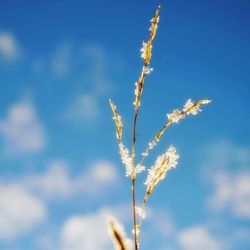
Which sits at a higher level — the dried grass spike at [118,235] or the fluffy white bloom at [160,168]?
the fluffy white bloom at [160,168]

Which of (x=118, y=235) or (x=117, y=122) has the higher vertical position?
(x=117, y=122)

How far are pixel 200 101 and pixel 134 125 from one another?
434 mm

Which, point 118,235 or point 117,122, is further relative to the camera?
point 117,122

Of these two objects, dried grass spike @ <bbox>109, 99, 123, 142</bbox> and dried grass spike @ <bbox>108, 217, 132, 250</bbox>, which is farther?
dried grass spike @ <bbox>109, 99, 123, 142</bbox>

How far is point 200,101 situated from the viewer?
1.51 m

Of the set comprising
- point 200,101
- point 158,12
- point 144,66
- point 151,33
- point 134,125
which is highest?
point 158,12

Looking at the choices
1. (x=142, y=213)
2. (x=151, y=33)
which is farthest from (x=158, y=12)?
(x=142, y=213)

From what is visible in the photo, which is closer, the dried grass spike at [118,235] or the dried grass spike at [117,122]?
the dried grass spike at [118,235]

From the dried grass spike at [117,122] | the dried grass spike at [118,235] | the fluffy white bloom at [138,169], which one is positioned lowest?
the dried grass spike at [118,235]

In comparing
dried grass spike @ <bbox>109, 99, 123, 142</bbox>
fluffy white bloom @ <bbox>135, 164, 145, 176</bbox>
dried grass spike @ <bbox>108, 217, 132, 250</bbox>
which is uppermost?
dried grass spike @ <bbox>109, 99, 123, 142</bbox>

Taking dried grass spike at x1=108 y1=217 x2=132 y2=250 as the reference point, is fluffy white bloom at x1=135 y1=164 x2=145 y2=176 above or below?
above

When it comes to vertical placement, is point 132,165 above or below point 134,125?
below

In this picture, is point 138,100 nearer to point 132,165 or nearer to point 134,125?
point 134,125

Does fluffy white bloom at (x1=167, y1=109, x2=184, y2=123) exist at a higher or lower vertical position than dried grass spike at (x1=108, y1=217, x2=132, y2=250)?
higher
